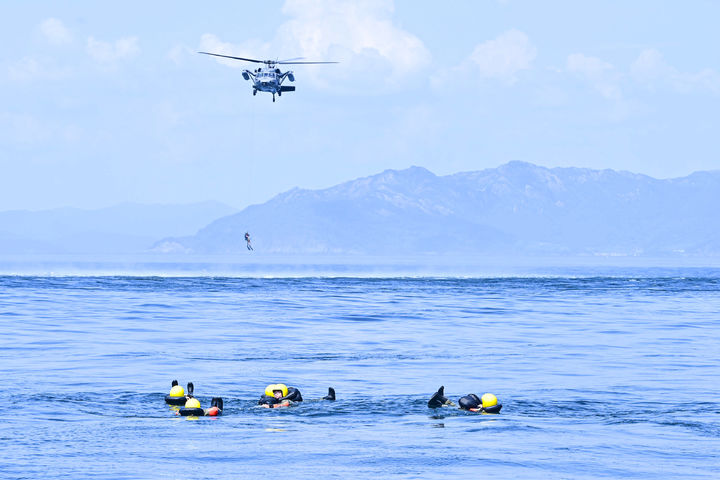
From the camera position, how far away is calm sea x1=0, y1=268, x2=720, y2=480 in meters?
32.0

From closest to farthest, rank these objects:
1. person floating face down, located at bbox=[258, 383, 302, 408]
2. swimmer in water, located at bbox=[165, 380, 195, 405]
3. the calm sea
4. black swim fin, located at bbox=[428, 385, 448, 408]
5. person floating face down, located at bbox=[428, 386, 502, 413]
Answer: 1. the calm sea
2. person floating face down, located at bbox=[428, 386, 502, 413]
3. black swim fin, located at bbox=[428, 385, 448, 408]
4. person floating face down, located at bbox=[258, 383, 302, 408]
5. swimmer in water, located at bbox=[165, 380, 195, 405]

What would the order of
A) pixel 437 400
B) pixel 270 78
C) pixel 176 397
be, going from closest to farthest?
pixel 437 400, pixel 176 397, pixel 270 78

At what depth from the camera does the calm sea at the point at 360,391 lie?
3203 centimetres

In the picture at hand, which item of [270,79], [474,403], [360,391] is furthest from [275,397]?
[270,79]

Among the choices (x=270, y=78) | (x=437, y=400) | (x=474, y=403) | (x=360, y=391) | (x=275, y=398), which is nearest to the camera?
(x=474, y=403)

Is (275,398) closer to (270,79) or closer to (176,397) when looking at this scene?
(176,397)

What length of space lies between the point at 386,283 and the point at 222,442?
139216mm

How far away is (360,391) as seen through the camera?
46188 millimetres

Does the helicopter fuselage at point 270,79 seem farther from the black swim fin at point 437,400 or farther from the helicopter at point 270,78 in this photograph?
the black swim fin at point 437,400

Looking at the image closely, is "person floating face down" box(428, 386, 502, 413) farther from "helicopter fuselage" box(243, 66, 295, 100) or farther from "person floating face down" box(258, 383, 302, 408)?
"helicopter fuselage" box(243, 66, 295, 100)

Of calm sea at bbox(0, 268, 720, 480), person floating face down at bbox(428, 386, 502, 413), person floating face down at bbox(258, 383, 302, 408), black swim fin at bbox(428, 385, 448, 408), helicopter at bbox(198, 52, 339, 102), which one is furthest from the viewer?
helicopter at bbox(198, 52, 339, 102)

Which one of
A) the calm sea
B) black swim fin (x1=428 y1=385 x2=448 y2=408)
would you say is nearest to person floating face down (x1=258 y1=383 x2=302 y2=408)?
the calm sea

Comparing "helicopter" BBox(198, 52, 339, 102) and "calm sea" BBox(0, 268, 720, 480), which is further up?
"helicopter" BBox(198, 52, 339, 102)

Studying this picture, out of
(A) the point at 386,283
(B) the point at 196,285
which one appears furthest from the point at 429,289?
(B) the point at 196,285
